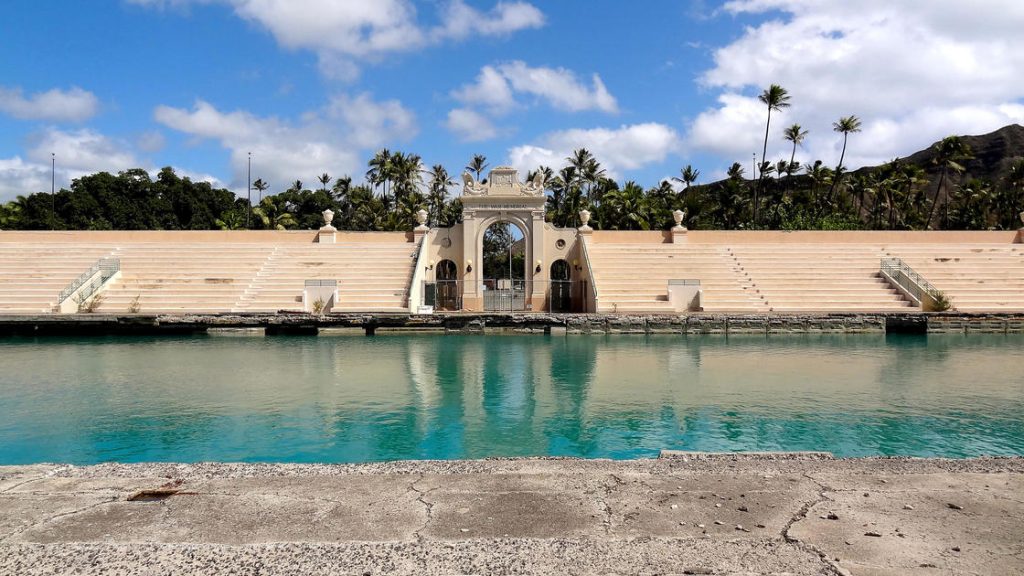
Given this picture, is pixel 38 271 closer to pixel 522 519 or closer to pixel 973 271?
pixel 522 519

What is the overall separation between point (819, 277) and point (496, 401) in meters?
21.3

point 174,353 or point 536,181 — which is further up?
point 536,181

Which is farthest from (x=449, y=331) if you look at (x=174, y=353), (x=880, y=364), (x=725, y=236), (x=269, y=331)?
(x=725, y=236)

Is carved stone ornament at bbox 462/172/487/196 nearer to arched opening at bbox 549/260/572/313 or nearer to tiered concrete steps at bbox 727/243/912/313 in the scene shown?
arched opening at bbox 549/260/572/313

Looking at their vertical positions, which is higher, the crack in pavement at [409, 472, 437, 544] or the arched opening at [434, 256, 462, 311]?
the arched opening at [434, 256, 462, 311]

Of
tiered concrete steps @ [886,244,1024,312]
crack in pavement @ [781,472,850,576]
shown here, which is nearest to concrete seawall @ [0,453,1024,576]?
crack in pavement @ [781,472,850,576]

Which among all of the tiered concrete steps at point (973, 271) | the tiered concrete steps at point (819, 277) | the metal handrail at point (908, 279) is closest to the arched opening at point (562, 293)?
the tiered concrete steps at point (819, 277)

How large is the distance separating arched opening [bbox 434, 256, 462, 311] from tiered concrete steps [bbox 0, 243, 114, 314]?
14735 mm

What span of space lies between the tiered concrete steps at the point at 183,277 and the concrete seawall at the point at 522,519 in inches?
826

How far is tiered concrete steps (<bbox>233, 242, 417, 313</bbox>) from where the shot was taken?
83.4 feet

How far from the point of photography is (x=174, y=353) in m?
17.5

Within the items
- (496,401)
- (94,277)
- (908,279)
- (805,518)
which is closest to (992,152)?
(908,279)

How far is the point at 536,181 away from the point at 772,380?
18153mm

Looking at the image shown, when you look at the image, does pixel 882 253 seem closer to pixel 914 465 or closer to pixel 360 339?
pixel 360 339
